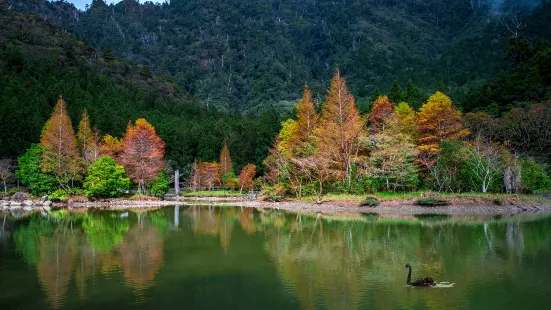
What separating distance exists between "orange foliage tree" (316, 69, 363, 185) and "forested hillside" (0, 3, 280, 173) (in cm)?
2415

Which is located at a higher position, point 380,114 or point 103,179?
point 380,114

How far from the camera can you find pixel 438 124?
39000 millimetres

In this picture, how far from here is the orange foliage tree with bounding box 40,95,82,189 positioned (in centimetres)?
4234

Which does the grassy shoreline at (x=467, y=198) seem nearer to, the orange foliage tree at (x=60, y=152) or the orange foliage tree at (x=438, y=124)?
the orange foliage tree at (x=438, y=124)

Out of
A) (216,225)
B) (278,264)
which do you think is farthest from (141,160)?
(278,264)

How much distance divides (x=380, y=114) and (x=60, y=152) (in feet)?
116

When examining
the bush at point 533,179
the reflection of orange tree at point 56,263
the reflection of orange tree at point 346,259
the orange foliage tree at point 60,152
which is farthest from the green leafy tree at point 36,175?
the bush at point 533,179

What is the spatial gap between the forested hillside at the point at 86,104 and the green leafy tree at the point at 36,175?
754 centimetres

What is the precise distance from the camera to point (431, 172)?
3531cm

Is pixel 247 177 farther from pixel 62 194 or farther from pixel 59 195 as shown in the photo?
pixel 59 195

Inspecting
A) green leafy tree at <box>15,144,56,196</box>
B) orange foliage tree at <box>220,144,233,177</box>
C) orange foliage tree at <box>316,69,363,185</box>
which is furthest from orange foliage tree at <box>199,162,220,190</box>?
orange foliage tree at <box>316,69,363,185</box>

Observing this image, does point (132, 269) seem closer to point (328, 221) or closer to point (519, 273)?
point (519, 273)

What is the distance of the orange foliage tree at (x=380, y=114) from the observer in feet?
143

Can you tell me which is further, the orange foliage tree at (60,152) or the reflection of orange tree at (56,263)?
the orange foliage tree at (60,152)
